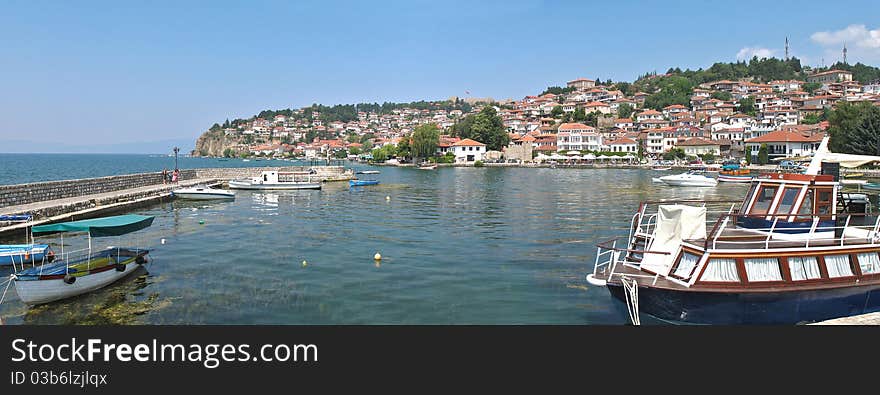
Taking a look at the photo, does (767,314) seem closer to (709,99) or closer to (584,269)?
(584,269)

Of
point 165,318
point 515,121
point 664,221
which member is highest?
point 515,121

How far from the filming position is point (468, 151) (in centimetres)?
12494

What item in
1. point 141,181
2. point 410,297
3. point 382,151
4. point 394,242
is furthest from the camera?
point 382,151

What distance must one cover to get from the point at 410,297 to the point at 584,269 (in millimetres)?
6026

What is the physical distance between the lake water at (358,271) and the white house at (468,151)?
9044 centimetres

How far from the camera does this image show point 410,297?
14.3 metres

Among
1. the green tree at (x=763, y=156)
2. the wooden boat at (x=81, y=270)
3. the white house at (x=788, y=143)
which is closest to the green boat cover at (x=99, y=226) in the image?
the wooden boat at (x=81, y=270)

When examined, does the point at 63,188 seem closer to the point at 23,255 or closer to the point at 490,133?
the point at 23,255

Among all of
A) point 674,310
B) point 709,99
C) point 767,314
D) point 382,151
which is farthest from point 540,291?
point 709,99

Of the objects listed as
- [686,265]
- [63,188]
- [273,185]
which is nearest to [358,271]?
[686,265]

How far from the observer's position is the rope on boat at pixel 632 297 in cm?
1098

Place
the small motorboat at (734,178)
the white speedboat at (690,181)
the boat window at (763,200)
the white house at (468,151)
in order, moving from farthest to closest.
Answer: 1. the white house at (468,151)
2. the small motorboat at (734,178)
3. the white speedboat at (690,181)
4. the boat window at (763,200)

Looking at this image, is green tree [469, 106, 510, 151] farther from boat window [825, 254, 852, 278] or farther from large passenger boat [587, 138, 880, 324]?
boat window [825, 254, 852, 278]

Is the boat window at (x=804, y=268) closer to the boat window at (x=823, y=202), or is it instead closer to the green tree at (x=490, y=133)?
the boat window at (x=823, y=202)
